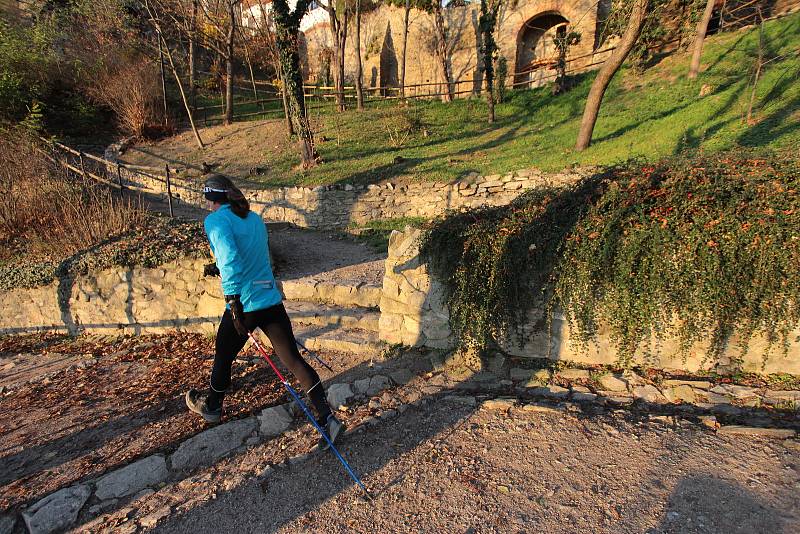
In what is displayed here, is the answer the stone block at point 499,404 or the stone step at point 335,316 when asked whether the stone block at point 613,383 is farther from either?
the stone step at point 335,316

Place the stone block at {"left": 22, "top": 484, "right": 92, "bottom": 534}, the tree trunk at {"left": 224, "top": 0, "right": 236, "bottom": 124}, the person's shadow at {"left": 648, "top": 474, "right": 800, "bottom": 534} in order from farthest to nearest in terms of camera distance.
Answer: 1. the tree trunk at {"left": 224, "top": 0, "right": 236, "bottom": 124}
2. the stone block at {"left": 22, "top": 484, "right": 92, "bottom": 534}
3. the person's shadow at {"left": 648, "top": 474, "right": 800, "bottom": 534}

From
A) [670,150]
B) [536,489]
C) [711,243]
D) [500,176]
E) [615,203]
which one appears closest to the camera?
[536,489]

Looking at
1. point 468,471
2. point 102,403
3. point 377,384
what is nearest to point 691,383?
point 468,471

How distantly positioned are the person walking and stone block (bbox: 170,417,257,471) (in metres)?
0.48

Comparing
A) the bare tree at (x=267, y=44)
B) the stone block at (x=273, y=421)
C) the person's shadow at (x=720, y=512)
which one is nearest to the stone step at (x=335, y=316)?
the stone block at (x=273, y=421)

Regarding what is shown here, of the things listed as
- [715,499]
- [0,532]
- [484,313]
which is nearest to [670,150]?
[484,313]

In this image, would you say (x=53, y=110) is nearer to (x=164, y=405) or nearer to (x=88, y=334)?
(x=88, y=334)

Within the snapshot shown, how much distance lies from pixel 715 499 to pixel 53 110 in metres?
22.5

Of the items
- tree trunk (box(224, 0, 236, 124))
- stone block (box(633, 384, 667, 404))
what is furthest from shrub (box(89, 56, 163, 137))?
stone block (box(633, 384, 667, 404))

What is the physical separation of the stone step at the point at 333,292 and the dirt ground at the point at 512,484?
221 cm

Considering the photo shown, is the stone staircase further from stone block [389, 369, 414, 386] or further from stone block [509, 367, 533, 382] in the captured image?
stone block [509, 367, 533, 382]

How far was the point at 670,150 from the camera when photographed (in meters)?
8.91

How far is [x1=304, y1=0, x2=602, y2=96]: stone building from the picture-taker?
61.7 feet

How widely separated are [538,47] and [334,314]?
21668 mm
